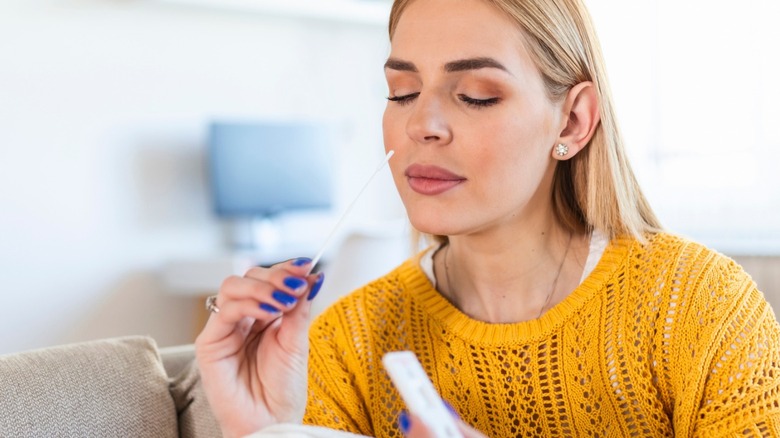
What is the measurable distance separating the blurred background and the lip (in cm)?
209

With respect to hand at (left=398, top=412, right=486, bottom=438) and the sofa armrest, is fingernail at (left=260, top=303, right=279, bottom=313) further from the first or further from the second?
the sofa armrest

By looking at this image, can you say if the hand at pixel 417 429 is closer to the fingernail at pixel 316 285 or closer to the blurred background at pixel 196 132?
the fingernail at pixel 316 285

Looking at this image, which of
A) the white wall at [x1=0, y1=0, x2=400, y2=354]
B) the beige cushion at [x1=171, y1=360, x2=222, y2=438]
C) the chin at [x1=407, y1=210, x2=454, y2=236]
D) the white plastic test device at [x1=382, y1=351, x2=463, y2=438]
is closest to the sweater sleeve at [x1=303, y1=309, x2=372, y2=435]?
the beige cushion at [x1=171, y1=360, x2=222, y2=438]

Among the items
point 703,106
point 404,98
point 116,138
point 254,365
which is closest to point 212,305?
point 254,365

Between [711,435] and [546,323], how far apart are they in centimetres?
29

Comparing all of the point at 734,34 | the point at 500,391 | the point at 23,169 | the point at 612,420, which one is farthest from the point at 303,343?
the point at 734,34

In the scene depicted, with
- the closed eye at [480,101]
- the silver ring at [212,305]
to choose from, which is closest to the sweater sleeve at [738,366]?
the closed eye at [480,101]

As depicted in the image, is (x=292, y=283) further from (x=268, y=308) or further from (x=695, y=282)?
(x=695, y=282)

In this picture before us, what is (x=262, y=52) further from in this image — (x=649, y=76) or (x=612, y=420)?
(x=612, y=420)

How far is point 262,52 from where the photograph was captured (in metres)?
4.58

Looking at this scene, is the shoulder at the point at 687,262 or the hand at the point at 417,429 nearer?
the hand at the point at 417,429

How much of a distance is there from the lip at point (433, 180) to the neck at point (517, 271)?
16 cm

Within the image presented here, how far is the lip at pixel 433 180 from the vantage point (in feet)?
4.11

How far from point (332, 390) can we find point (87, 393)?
0.38m
